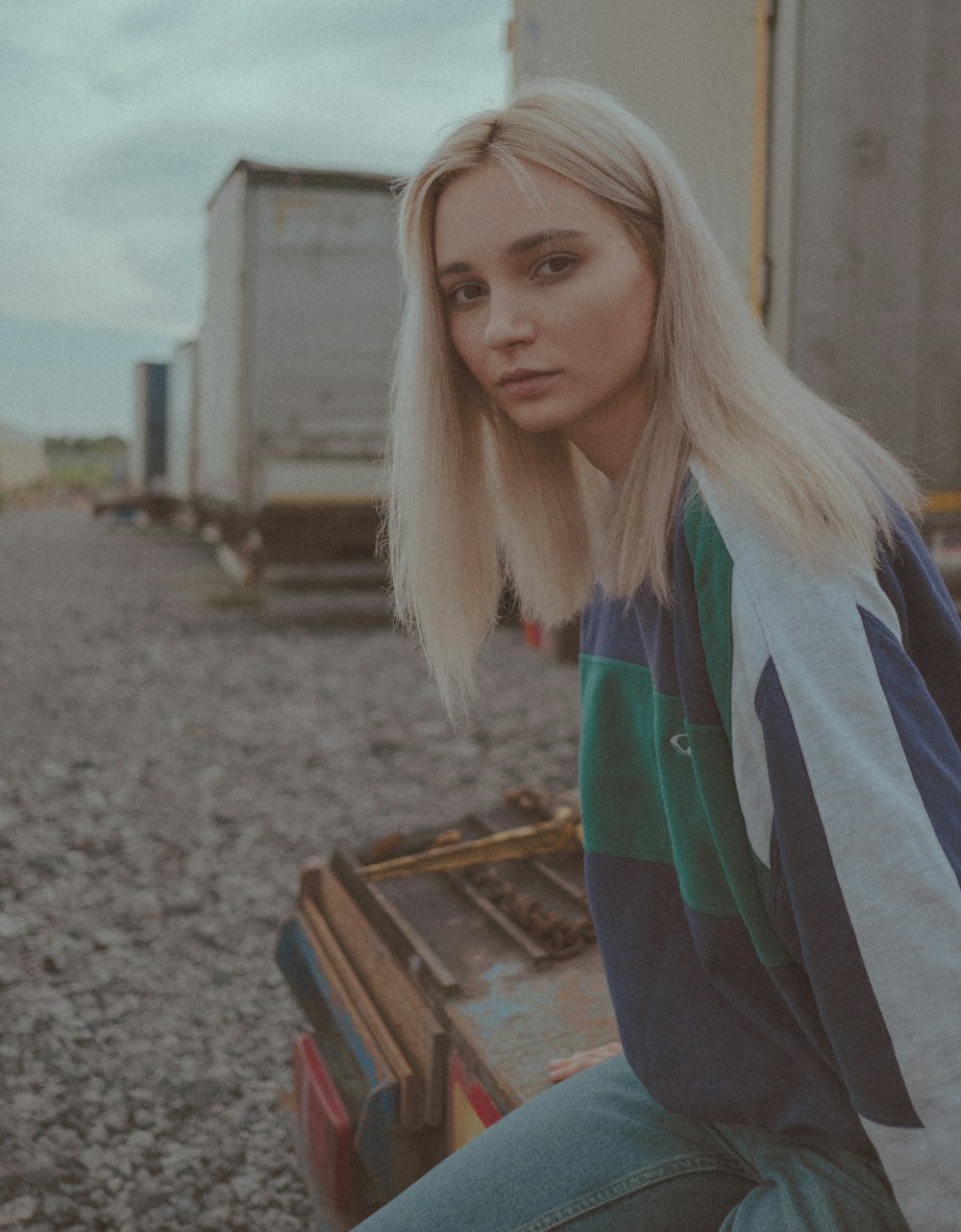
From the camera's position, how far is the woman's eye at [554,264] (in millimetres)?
1418

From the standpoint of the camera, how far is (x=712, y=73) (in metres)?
4.15

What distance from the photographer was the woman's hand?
5.99 ft

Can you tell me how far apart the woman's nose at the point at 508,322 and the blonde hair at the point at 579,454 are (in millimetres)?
155

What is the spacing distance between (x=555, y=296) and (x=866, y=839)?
0.77 m

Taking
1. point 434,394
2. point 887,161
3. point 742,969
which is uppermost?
point 887,161

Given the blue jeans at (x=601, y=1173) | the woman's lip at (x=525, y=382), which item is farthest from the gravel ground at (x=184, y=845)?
the woman's lip at (x=525, y=382)

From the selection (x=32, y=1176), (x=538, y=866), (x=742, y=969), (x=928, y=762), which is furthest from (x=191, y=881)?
(x=928, y=762)

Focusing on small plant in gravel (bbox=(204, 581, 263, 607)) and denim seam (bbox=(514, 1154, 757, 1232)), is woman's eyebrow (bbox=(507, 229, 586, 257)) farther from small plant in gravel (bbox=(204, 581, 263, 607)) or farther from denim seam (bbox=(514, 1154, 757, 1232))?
small plant in gravel (bbox=(204, 581, 263, 607))

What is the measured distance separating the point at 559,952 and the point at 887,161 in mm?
3033

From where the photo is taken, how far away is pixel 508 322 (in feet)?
4.74

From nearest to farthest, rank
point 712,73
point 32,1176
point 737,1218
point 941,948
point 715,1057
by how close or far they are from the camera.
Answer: point 941,948, point 737,1218, point 715,1057, point 32,1176, point 712,73

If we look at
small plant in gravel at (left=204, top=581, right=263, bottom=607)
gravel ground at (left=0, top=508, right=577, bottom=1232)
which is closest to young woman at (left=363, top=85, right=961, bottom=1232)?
gravel ground at (left=0, top=508, right=577, bottom=1232)

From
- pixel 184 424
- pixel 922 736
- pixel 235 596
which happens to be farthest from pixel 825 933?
pixel 184 424

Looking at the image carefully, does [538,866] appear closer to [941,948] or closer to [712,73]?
[941,948]
